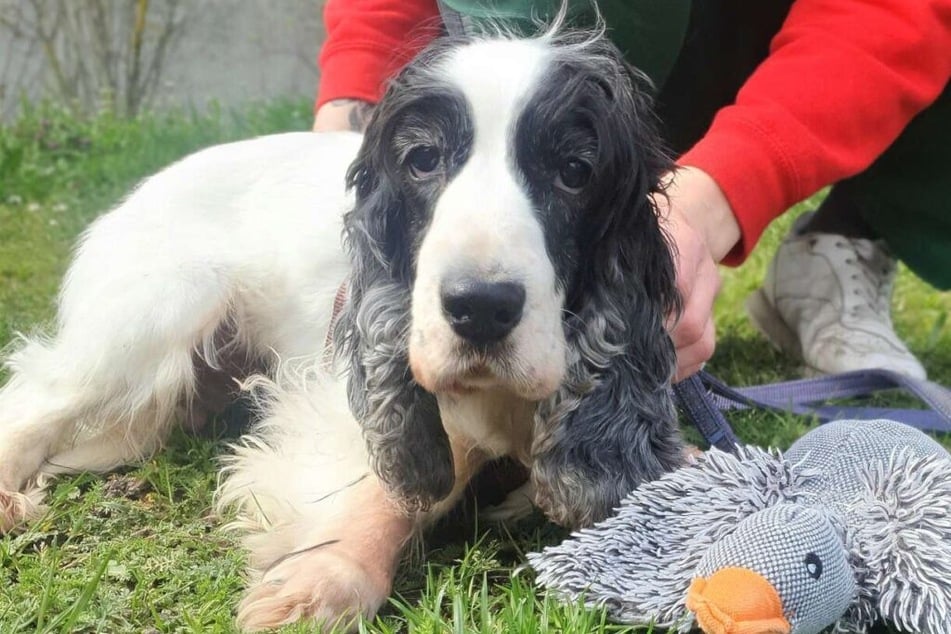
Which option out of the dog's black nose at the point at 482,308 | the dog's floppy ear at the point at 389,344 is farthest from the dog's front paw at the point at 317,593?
the dog's black nose at the point at 482,308

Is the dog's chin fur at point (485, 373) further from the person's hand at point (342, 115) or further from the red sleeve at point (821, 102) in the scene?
the person's hand at point (342, 115)

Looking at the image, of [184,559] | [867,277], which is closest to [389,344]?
[184,559]

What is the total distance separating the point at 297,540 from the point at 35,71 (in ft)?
20.9

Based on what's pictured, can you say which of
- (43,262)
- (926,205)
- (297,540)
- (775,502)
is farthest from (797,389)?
(43,262)

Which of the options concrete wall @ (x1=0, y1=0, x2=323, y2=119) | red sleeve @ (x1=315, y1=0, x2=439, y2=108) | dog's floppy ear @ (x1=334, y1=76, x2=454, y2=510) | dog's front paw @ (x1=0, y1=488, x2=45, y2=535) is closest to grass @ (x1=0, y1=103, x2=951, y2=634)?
dog's front paw @ (x1=0, y1=488, x2=45, y2=535)

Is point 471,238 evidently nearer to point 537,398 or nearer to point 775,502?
point 537,398

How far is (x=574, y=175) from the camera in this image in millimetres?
1483

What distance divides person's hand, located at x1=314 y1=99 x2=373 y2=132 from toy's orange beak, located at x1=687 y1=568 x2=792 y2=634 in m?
1.64

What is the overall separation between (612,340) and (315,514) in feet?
1.88

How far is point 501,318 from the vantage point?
4.26 ft

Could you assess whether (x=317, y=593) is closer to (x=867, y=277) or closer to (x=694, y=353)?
(x=694, y=353)

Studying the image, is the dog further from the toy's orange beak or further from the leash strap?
the leash strap

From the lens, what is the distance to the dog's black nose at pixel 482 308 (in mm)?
1274

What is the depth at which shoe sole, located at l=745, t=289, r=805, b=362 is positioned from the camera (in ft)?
10.3
